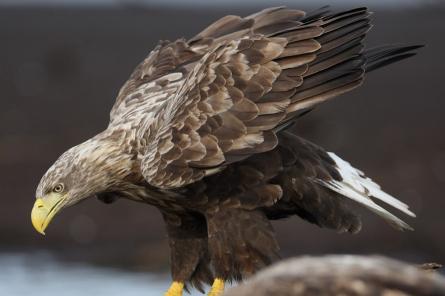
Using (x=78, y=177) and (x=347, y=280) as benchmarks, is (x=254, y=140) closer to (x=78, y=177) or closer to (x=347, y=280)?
(x=78, y=177)

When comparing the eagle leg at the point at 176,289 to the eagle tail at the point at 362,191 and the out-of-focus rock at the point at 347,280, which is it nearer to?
the eagle tail at the point at 362,191

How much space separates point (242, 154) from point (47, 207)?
120 cm

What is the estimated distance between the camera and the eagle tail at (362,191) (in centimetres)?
835

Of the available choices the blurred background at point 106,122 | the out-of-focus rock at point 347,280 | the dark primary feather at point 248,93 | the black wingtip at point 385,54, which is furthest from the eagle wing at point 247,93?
the blurred background at point 106,122

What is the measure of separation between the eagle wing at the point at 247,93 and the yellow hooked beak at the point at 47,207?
567mm

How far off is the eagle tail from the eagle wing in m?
0.60

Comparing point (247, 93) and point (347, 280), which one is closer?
point (347, 280)

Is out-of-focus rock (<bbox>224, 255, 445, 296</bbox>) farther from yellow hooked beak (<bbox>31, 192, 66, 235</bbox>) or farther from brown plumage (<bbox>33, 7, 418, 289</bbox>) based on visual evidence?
yellow hooked beak (<bbox>31, 192, 66, 235</bbox>)

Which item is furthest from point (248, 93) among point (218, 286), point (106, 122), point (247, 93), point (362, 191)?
point (106, 122)

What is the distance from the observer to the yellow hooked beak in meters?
8.20

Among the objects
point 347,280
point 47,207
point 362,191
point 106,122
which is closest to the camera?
point 347,280

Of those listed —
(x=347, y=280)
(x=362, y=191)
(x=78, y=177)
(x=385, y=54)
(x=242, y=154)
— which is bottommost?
(x=362, y=191)

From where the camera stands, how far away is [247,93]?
808cm

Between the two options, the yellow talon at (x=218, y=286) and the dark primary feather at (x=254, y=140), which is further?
the yellow talon at (x=218, y=286)
